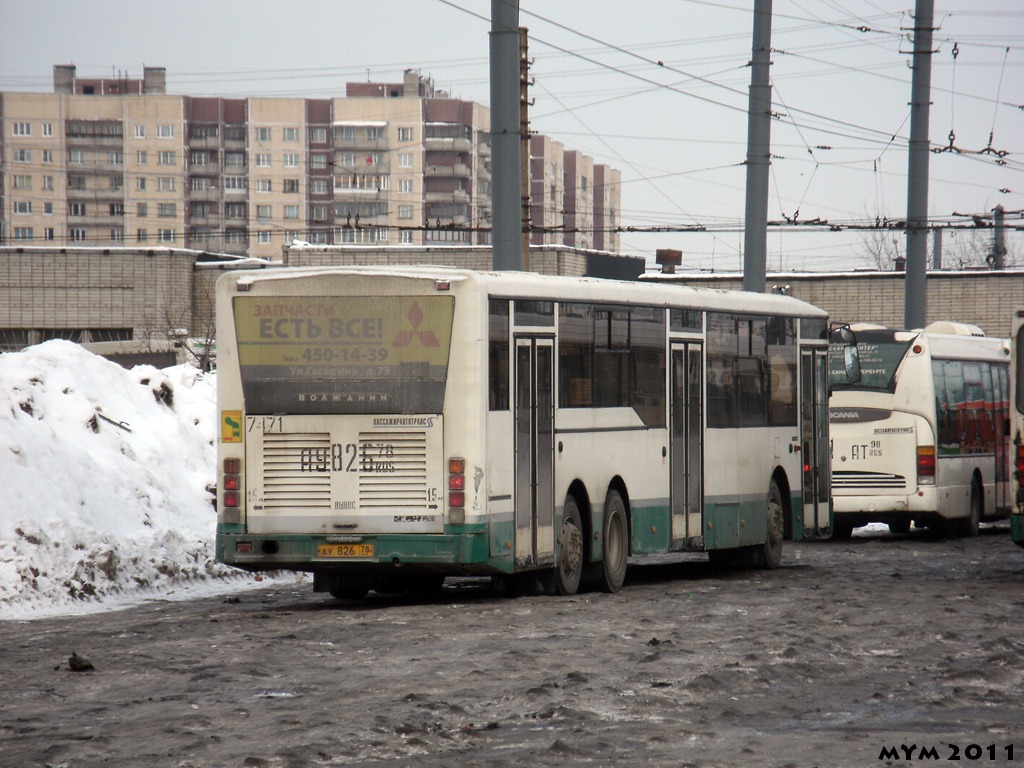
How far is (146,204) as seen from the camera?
16025cm

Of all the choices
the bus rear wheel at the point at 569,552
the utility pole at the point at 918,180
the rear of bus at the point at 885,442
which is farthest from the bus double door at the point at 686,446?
the utility pole at the point at 918,180

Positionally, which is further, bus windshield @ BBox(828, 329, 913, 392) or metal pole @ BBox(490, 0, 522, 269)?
bus windshield @ BBox(828, 329, 913, 392)

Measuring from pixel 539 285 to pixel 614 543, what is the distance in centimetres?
296

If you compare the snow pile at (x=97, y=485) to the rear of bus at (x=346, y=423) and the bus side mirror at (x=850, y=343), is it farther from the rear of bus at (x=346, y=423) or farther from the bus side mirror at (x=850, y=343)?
the bus side mirror at (x=850, y=343)

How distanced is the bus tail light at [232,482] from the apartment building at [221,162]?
14042 centimetres

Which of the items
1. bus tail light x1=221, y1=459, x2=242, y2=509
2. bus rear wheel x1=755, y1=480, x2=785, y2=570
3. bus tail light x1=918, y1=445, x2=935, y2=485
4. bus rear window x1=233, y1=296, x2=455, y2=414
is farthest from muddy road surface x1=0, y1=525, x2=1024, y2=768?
bus tail light x1=918, y1=445, x2=935, y2=485

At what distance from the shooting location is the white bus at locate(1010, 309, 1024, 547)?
1853 centimetres

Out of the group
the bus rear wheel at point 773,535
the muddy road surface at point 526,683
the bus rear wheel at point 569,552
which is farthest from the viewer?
the bus rear wheel at point 773,535

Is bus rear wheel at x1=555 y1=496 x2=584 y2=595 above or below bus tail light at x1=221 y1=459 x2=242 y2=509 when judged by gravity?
below

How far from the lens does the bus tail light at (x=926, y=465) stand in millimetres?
27375

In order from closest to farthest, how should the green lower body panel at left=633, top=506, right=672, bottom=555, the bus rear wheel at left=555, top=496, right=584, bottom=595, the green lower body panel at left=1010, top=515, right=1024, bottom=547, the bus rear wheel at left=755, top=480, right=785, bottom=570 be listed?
the bus rear wheel at left=555, top=496, right=584, bottom=595, the green lower body panel at left=633, top=506, right=672, bottom=555, the green lower body panel at left=1010, top=515, right=1024, bottom=547, the bus rear wheel at left=755, top=480, right=785, bottom=570

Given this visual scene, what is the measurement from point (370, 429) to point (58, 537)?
11.8 ft

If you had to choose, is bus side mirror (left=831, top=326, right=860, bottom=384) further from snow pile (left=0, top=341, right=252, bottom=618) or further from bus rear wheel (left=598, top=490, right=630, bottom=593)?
snow pile (left=0, top=341, right=252, bottom=618)

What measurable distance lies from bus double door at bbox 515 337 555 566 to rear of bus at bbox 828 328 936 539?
12.1m
